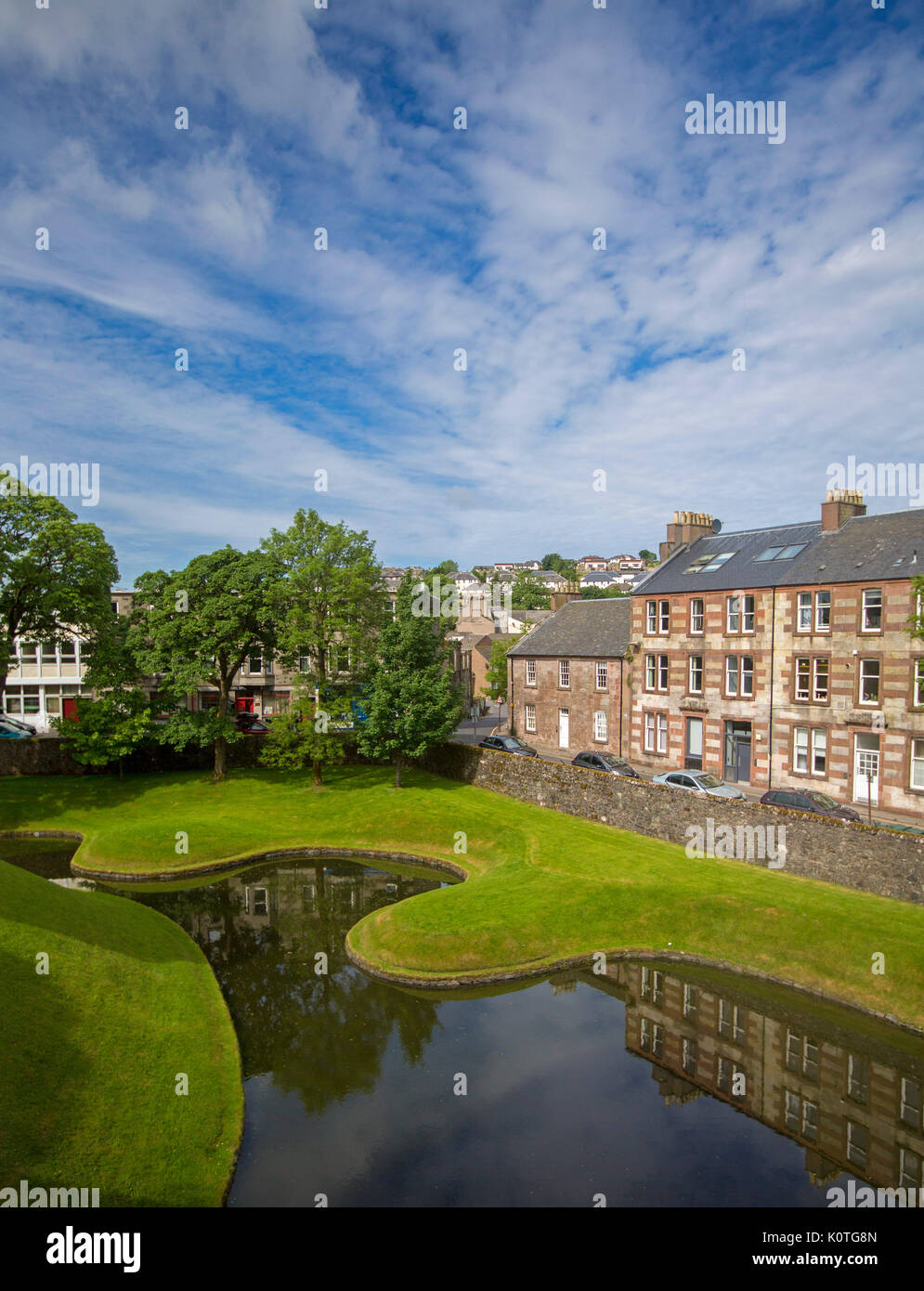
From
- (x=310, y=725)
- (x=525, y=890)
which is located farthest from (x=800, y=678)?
(x=310, y=725)

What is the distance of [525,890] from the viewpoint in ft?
101

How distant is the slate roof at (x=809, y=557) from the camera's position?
1572 inches

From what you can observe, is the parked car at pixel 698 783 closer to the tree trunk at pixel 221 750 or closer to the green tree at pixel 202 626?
the green tree at pixel 202 626

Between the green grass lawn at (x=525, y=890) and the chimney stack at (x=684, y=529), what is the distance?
81.5 ft

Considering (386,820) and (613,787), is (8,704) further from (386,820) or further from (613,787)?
(613,787)

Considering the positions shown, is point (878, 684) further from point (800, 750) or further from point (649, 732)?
point (649, 732)

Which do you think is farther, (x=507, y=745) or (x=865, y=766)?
(x=507, y=745)

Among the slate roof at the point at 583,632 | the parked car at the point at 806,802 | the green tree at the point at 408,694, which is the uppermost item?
the slate roof at the point at 583,632

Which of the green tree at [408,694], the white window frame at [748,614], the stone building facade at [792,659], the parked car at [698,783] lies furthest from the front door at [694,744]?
the green tree at [408,694]

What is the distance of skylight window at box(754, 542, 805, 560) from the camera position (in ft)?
151

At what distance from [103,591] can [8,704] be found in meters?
30.8

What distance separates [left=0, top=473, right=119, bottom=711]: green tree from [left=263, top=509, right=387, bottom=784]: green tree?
34.4ft

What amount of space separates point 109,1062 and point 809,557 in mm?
42851

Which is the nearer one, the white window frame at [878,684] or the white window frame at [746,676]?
the white window frame at [878,684]
